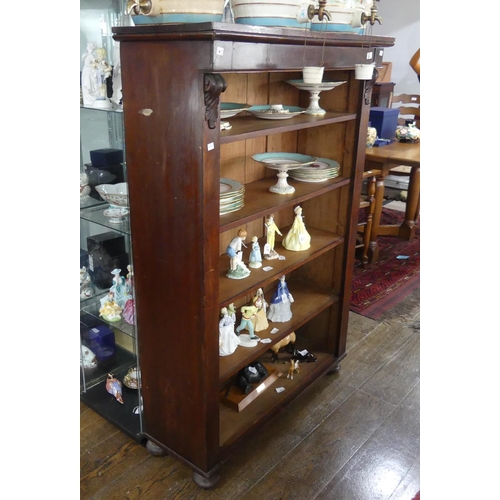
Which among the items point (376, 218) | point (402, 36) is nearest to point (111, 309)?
point (376, 218)

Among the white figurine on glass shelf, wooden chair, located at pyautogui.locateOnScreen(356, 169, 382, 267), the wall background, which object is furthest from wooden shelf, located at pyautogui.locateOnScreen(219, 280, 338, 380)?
the wall background

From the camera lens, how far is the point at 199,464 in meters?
1.74

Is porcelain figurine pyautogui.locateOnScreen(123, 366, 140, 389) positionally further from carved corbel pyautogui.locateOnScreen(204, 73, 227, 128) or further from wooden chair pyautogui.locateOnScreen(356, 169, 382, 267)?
wooden chair pyautogui.locateOnScreen(356, 169, 382, 267)

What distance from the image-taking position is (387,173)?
12.1ft

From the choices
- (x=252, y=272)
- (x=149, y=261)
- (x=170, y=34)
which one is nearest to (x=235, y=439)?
(x=252, y=272)

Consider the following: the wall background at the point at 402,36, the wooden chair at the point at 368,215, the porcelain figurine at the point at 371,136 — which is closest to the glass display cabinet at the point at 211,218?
the wooden chair at the point at 368,215

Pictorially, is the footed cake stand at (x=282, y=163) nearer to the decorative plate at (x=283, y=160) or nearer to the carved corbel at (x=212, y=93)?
the decorative plate at (x=283, y=160)

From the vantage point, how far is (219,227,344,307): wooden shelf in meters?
1.69

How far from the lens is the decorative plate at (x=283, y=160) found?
6.18ft

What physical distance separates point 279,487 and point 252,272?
774mm

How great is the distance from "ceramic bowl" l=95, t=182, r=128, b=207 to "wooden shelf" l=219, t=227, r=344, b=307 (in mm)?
439

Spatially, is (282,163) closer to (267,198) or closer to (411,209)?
(267,198)

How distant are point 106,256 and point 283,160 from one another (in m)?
0.79

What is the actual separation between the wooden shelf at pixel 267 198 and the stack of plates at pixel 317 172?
0.06 ft
